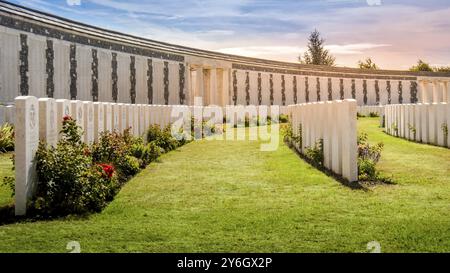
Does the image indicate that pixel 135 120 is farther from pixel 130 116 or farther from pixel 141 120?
pixel 141 120

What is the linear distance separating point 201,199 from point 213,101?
1340 inches

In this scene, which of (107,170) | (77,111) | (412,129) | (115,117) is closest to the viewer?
(107,170)

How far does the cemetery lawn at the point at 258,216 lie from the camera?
569cm

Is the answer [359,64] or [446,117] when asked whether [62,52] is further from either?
[359,64]

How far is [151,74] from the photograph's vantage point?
125 ft

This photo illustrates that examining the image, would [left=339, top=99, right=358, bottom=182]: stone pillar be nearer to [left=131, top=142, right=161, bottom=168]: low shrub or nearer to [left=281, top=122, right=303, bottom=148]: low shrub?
[left=131, top=142, right=161, bottom=168]: low shrub

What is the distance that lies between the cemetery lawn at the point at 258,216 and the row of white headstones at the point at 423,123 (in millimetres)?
4879

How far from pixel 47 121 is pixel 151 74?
1180 inches

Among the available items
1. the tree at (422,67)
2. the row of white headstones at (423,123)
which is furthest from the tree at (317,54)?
the row of white headstones at (423,123)

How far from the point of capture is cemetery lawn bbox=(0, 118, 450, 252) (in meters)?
5.69

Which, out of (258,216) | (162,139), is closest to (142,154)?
(162,139)
